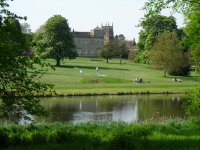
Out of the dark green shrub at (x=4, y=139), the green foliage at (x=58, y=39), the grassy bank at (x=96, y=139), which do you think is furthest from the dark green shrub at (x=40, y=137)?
the green foliage at (x=58, y=39)

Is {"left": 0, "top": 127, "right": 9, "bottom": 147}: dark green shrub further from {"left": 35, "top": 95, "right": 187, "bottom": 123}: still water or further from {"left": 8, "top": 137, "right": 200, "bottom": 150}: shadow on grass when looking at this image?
{"left": 35, "top": 95, "right": 187, "bottom": 123}: still water

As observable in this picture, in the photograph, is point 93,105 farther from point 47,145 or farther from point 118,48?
point 118,48

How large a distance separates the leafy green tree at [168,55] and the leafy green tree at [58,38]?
19853 mm

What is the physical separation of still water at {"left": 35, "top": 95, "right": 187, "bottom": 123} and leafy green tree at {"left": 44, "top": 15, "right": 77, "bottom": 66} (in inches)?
1621

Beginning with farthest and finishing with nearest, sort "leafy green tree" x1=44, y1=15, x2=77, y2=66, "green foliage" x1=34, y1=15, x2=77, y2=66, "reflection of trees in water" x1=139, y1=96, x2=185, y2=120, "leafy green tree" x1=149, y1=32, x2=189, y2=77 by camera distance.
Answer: "leafy green tree" x1=44, y1=15, x2=77, y2=66, "green foliage" x1=34, y1=15, x2=77, y2=66, "leafy green tree" x1=149, y1=32, x2=189, y2=77, "reflection of trees in water" x1=139, y1=96, x2=185, y2=120

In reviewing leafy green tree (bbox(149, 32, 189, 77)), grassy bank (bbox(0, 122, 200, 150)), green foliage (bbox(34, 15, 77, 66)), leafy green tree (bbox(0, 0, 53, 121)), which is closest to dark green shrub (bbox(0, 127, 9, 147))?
grassy bank (bbox(0, 122, 200, 150))

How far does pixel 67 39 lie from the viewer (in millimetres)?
95312

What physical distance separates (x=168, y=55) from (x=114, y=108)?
42.0 m

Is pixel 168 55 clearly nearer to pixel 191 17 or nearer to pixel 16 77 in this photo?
pixel 191 17

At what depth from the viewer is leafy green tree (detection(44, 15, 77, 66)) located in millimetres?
91981

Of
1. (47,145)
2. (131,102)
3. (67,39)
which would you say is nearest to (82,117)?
(131,102)

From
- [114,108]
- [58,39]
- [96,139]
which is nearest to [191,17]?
[96,139]

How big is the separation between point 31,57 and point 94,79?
52.1 m

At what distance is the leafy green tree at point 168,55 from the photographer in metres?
81.5
